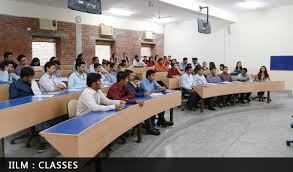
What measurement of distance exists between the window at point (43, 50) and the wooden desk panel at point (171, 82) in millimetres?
4369

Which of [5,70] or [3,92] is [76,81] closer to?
[3,92]

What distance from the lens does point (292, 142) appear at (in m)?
4.36

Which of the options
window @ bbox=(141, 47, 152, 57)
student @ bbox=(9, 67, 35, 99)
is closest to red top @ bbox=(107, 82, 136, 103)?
Answer: student @ bbox=(9, 67, 35, 99)

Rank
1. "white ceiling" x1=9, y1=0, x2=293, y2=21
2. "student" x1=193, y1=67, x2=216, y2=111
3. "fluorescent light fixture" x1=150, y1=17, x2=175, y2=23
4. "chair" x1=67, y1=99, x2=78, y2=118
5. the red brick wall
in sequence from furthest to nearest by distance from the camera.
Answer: "fluorescent light fixture" x1=150, y1=17, x2=175, y2=23, "white ceiling" x1=9, y1=0, x2=293, y2=21, the red brick wall, "student" x1=193, y1=67, x2=216, y2=111, "chair" x1=67, y1=99, x2=78, y2=118

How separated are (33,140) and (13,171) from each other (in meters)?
1.17

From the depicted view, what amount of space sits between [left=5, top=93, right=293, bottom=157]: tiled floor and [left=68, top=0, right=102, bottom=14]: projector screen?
7.49 ft

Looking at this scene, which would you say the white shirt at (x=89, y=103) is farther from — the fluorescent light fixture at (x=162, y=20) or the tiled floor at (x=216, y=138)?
the fluorescent light fixture at (x=162, y=20)

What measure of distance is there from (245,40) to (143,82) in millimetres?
7407

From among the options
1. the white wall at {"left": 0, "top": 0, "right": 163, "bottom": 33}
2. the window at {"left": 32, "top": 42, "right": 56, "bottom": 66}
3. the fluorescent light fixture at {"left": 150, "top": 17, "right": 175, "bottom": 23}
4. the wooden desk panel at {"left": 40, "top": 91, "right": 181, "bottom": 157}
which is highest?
the fluorescent light fixture at {"left": 150, "top": 17, "right": 175, "bottom": 23}

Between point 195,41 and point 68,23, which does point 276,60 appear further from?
point 68,23

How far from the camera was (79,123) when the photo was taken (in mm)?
2738

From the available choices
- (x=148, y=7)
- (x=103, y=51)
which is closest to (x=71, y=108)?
(x=148, y=7)

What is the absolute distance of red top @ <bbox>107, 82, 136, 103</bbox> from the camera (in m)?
4.04

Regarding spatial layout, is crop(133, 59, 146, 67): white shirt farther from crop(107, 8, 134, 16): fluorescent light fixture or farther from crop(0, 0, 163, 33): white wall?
crop(107, 8, 134, 16): fluorescent light fixture
